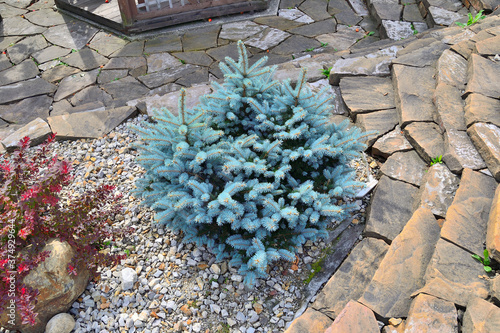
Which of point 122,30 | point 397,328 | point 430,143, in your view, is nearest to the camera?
point 397,328

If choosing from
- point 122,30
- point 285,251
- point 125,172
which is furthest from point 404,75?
point 122,30

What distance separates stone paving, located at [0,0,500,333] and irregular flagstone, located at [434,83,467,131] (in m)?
0.01

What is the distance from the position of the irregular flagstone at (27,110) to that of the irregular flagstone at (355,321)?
4.31 m

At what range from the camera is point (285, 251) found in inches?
99.3

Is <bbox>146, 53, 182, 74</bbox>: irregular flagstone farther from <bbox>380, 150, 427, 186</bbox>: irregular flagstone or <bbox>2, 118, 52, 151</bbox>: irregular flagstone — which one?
<bbox>380, 150, 427, 186</bbox>: irregular flagstone

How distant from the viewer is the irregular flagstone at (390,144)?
3.24 metres

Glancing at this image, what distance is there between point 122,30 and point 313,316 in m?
5.63

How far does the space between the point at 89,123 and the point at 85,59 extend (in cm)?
226

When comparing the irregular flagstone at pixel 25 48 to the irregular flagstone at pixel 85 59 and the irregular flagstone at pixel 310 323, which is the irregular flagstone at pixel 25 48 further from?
the irregular flagstone at pixel 310 323

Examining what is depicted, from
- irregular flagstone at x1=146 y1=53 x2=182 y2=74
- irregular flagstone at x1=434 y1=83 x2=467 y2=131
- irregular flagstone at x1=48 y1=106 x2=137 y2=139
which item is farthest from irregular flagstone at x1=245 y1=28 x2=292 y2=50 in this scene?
irregular flagstone at x1=434 y1=83 x2=467 y2=131

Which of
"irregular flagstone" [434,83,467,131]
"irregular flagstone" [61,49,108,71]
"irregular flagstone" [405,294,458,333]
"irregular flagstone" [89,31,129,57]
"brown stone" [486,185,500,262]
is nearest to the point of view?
"irregular flagstone" [405,294,458,333]

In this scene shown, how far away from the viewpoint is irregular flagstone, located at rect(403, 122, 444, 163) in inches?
121

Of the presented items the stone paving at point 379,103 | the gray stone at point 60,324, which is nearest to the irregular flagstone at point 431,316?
the stone paving at point 379,103

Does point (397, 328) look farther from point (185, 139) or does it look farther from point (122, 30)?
point (122, 30)
